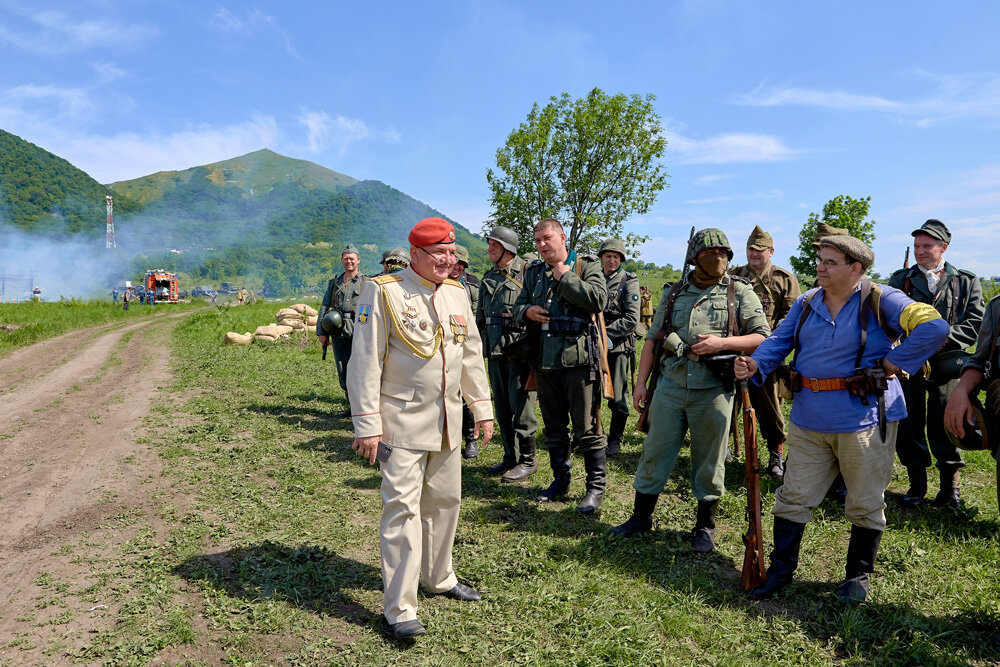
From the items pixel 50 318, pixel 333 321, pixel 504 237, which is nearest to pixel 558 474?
pixel 504 237

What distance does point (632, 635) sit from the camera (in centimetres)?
332

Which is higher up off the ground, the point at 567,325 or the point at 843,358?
A: the point at 567,325

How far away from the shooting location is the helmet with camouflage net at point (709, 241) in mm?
4094

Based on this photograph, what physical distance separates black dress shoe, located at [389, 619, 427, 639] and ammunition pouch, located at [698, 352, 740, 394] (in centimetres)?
261

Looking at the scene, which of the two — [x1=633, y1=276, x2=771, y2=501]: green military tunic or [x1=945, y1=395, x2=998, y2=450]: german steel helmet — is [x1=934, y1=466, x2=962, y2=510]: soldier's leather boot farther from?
[x1=633, y1=276, x2=771, y2=501]: green military tunic

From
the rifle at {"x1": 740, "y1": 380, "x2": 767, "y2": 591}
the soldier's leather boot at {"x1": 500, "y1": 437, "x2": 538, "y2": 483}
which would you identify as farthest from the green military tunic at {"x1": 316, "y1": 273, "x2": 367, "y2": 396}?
A: the rifle at {"x1": 740, "y1": 380, "x2": 767, "y2": 591}

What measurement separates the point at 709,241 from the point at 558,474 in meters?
2.62

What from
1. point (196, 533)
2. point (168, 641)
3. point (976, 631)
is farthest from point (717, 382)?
point (196, 533)

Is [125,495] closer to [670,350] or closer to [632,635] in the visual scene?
[632,635]

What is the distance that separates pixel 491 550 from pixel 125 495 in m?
3.81

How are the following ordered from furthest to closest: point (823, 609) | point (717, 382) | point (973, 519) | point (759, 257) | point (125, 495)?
point (759, 257)
point (125, 495)
point (973, 519)
point (717, 382)
point (823, 609)

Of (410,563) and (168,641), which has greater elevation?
(410,563)

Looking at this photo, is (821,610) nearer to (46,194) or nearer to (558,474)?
(558,474)

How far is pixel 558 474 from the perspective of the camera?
17.8ft
